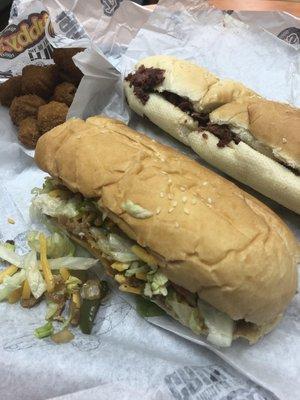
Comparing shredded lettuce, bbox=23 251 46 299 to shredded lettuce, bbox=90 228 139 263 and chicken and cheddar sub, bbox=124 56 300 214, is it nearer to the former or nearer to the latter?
shredded lettuce, bbox=90 228 139 263

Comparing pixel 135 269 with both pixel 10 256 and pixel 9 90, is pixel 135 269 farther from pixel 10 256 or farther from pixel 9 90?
pixel 9 90

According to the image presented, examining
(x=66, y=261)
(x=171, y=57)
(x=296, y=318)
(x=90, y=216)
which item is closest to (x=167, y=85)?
(x=171, y=57)

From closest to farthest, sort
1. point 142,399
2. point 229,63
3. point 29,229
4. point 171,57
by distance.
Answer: point 142,399, point 29,229, point 171,57, point 229,63

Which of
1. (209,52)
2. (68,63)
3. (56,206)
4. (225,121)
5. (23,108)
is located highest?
(209,52)

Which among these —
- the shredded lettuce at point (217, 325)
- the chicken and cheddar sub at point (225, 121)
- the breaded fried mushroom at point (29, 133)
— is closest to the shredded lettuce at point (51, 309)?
the shredded lettuce at point (217, 325)

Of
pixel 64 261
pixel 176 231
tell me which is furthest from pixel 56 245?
pixel 176 231

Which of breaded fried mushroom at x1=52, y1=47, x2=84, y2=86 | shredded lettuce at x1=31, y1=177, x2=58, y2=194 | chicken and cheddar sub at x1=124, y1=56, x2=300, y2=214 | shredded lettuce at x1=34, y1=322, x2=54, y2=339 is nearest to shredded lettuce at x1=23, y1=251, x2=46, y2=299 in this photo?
shredded lettuce at x1=34, y1=322, x2=54, y2=339

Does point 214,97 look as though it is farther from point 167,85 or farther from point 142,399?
point 142,399
